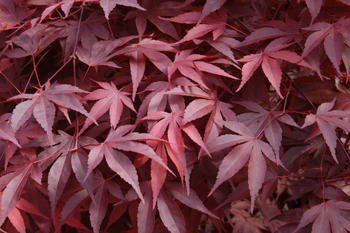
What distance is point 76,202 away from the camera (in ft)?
2.73

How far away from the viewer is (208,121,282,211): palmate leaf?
738 millimetres

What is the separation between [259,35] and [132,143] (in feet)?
1.41

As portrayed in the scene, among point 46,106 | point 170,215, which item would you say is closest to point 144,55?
point 46,106

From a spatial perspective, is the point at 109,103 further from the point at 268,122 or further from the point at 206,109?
the point at 268,122

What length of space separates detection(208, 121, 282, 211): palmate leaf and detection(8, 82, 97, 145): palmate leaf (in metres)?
0.30

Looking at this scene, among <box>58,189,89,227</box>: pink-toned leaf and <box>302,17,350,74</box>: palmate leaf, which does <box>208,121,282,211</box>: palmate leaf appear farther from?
<box>58,189,89,227</box>: pink-toned leaf

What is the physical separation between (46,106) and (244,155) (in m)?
0.47

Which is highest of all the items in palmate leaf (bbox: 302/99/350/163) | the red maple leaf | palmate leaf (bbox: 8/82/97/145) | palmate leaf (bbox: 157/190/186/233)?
the red maple leaf

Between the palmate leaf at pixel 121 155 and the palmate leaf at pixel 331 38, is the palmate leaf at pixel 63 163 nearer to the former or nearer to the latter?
the palmate leaf at pixel 121 155

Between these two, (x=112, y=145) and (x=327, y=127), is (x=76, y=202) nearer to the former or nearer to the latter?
(x=112, y=145)

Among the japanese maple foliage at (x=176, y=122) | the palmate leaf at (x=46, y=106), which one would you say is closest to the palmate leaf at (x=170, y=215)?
the japanese maple foliage at (x=176, y=122)

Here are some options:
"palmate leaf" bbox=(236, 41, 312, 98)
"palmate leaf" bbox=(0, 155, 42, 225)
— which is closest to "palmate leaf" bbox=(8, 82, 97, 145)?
"palmate leaf" bbox=(0, 155, 42, 225)

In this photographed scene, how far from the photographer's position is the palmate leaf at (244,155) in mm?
738

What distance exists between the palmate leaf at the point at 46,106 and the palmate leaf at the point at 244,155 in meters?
0.30
